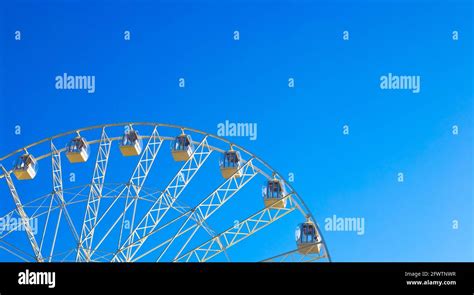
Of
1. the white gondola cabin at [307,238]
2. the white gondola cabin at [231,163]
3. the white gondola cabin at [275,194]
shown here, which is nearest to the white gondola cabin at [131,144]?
the white gondola cabin at [231,163]

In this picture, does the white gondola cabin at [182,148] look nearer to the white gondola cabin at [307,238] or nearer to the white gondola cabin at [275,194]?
Answer: the white gondola cabin at [275,194]

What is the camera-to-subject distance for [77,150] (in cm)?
2908

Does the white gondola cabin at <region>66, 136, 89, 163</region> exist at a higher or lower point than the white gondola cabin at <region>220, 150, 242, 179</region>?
higher

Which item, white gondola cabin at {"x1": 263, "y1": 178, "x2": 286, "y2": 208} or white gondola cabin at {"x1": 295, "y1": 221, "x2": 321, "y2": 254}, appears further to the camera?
white gondola cabin at {"x1": 263, "y1": 178, "x2": 286, "y2": 208}

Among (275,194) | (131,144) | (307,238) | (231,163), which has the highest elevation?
(131,144)

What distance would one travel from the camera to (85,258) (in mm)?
27359

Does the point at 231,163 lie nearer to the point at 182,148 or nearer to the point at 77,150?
the point at 182,148

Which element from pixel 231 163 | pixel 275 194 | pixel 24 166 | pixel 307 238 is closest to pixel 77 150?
pixel 24 166

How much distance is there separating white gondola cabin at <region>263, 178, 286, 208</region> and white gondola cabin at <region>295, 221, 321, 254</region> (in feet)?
4.91

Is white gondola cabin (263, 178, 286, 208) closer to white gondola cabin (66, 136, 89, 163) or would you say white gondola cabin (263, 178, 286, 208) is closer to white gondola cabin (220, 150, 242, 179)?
white gondola cabin (220, 150, 242, 179)

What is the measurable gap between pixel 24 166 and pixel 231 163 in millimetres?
7835

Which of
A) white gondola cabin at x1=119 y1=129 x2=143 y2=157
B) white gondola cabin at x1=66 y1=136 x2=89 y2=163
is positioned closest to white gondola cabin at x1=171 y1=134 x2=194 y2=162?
white gondola cabin at x1=119 y1=129 x2=143 y2=157

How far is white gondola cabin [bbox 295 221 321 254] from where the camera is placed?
87.1 feet
